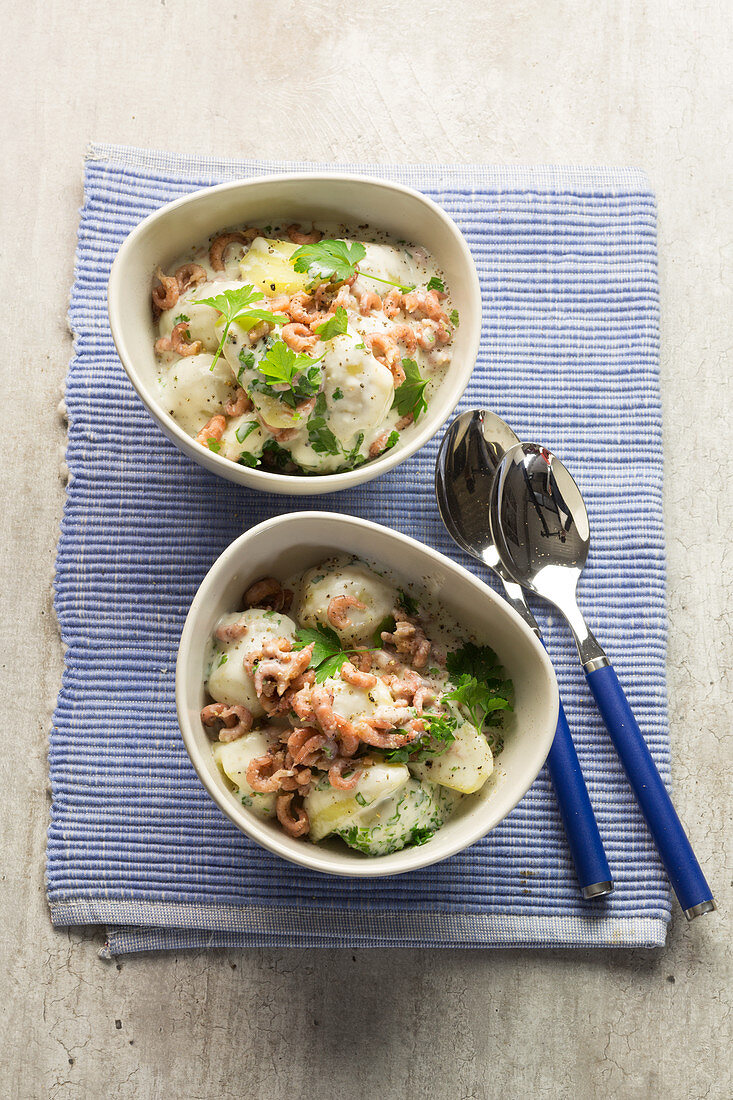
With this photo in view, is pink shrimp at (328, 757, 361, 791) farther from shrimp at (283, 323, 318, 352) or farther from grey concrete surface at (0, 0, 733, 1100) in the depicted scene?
shrimp at (283, 323, 318, 352)

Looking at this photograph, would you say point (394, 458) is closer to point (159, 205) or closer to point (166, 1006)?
point (159, 205)

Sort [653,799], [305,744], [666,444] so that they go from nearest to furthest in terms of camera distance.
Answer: [305,744], [653,799], [666,444]

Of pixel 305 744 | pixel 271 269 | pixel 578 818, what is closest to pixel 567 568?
pixel 578 818

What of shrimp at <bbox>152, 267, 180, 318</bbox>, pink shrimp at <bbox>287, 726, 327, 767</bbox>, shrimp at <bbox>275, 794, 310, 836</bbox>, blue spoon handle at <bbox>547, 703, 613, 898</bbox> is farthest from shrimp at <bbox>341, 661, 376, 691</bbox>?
shrimp at <bbox>152, 267, 180, 318</bbox>

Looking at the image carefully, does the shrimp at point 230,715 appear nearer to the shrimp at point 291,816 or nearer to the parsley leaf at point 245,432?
the shrimp at point 291,816

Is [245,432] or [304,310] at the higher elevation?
[304,310]

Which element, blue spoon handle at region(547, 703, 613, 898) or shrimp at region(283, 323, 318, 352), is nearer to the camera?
shrimp at region(283, 323, 318, 352)

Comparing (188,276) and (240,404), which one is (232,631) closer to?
(240,404)
